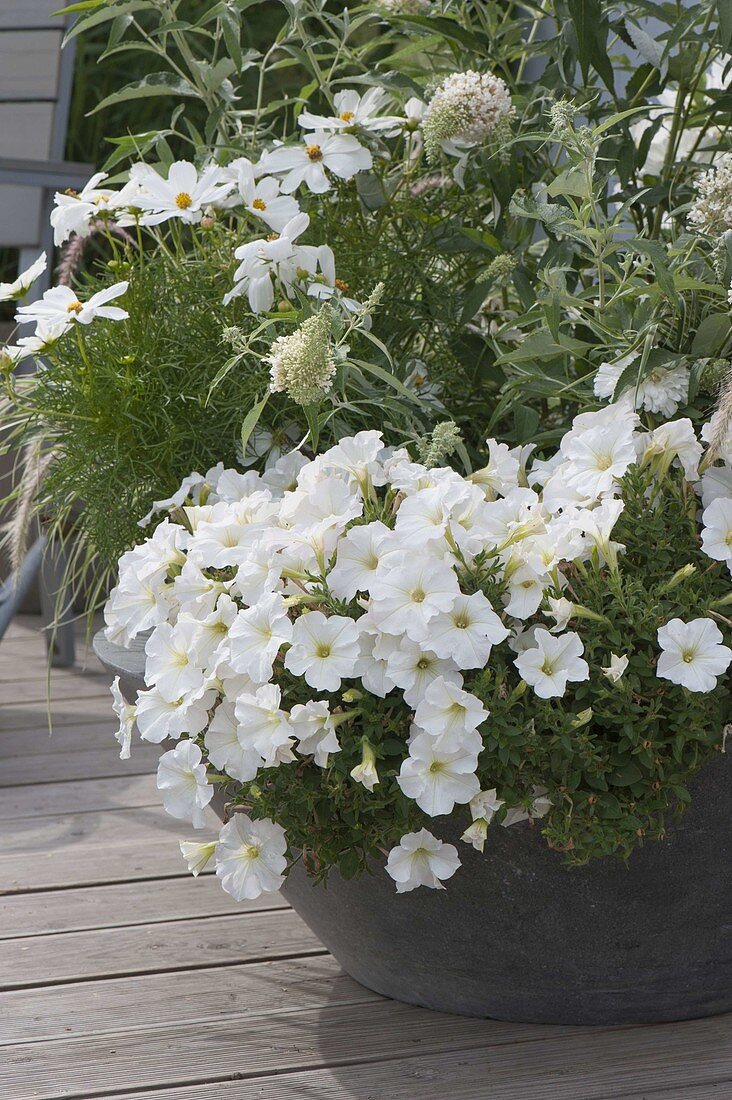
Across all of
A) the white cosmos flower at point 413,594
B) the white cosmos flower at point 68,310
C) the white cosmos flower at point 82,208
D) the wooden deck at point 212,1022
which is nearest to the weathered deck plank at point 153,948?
the wooden deck at point 212,1022

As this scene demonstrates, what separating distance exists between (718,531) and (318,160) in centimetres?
63

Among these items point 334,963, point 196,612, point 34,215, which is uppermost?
point 196,612

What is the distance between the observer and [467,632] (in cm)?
85

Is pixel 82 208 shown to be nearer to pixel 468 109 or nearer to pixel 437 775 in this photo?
pixel 468 109

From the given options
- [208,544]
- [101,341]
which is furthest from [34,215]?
[208,544]

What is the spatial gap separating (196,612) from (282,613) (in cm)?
12

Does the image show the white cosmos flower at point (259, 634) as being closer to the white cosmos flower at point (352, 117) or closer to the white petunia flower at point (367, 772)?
the white petunia flower at point (367, 772)

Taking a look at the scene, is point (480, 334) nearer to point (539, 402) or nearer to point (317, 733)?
point (539, 402)

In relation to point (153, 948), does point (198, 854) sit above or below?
above

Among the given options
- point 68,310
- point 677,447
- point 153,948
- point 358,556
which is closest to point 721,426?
point 677,447

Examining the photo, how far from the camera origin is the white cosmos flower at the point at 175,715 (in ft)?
3.00

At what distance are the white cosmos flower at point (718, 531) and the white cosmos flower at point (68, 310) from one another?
559 millimetres

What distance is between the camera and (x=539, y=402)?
4.48 feet

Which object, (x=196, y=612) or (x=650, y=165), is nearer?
(x=196, y=612)
